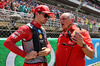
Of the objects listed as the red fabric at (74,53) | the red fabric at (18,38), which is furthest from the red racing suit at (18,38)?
the red fabric at (74,53)

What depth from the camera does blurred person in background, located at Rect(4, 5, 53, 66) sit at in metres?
1.30

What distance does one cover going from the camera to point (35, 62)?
4.57 ft

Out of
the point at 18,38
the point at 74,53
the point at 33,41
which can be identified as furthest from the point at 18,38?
the point at 74,53

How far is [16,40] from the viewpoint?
4.33 ft

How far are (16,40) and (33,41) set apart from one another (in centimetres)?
20

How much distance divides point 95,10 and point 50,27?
14.3 metres

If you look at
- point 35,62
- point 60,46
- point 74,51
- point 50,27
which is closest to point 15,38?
point 35,62

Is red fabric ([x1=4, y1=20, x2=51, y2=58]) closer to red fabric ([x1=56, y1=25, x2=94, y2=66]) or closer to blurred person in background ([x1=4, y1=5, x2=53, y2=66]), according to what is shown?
blurred person in background ([x1=4, y1=5, x2=53, y2=66])

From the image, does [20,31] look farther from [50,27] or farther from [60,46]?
[50,27]

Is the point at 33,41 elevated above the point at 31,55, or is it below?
above

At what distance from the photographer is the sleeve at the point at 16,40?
1265 millimetres

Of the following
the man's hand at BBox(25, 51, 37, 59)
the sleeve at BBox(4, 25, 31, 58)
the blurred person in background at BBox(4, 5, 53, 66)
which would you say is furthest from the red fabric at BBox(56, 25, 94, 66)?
the sleeve at BBox(4, 25, 31, 58)

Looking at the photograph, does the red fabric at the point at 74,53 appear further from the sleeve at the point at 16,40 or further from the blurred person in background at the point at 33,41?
the sleeve at the point at 16,40

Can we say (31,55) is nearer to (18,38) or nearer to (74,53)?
(18,38)
